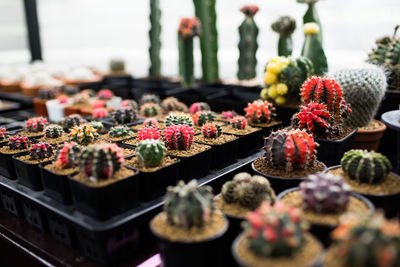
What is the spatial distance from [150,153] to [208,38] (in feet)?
9.45

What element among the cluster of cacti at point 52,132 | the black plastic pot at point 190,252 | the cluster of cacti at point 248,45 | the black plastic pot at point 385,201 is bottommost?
the black plastic pot at point 190,252

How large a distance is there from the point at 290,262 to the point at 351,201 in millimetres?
566

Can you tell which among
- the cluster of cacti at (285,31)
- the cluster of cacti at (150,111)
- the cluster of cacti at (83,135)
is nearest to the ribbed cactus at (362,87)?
the cluster of cacti at (285,31)

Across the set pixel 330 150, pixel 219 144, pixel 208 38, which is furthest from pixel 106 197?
pixel 208 38

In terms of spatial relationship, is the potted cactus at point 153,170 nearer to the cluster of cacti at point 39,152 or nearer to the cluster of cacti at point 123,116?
the cluster of cacti at point 39,152

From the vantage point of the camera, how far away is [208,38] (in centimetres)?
433

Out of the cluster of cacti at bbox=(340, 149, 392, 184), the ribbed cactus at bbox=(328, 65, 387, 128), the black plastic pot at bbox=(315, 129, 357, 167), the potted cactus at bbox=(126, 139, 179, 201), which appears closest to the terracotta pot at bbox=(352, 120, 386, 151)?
the ribbed cactus at bbox=(328, 65, 387, 128)

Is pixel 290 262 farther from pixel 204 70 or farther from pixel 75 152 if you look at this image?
pixel 204 70

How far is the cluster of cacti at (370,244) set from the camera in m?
0.97

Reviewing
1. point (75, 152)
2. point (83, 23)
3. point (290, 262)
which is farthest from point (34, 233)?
point (83, 23)

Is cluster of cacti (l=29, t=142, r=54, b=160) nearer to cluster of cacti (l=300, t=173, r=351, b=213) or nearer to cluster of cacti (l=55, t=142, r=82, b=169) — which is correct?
cluster of cacti (l=55, t=142, r=82, b=169)

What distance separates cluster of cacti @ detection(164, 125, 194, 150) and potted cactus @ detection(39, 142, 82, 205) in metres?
0.53

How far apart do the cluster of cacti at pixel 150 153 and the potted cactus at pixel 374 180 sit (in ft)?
3.16

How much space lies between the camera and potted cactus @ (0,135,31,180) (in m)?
2.18
